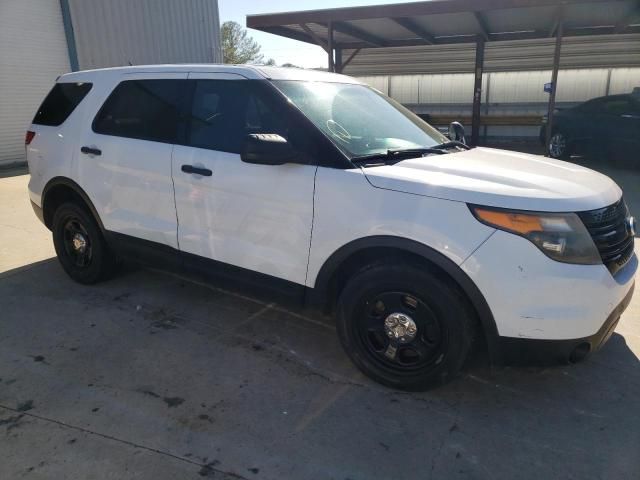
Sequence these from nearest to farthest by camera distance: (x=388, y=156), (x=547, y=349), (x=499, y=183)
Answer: (x=547, y=349) < (x=499, y=183) < (x=388, y=156)

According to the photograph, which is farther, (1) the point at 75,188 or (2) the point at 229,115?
(1) the point at 75,188

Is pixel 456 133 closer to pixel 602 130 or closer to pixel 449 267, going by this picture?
pixel 449 267

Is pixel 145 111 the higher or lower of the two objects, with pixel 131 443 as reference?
higher

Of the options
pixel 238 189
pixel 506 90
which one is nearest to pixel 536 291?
pixel 238 189

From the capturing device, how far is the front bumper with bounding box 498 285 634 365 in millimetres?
2477

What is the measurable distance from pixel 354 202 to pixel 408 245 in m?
→ 0.39

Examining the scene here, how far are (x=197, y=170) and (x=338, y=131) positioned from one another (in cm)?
99

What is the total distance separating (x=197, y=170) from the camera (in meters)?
3.34

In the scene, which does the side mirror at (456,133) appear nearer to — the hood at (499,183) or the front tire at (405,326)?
the hood at (499,183)

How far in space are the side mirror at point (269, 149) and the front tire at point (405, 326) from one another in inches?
31.3

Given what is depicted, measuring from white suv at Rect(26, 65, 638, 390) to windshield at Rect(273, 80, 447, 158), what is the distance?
0.02 metres

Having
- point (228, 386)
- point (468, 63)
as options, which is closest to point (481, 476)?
point (228, 386)

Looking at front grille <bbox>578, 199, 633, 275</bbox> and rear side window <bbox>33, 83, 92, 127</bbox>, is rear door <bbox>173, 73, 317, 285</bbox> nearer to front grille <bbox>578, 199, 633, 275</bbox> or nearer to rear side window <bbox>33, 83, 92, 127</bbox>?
rear side window <bbox>33, 83, 92, 127</bbox>

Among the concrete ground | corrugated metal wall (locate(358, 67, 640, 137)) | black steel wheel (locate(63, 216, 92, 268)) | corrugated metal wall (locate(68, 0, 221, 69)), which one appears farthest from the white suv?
corrugated metal wall (locate(358, 67, 640, 137))
